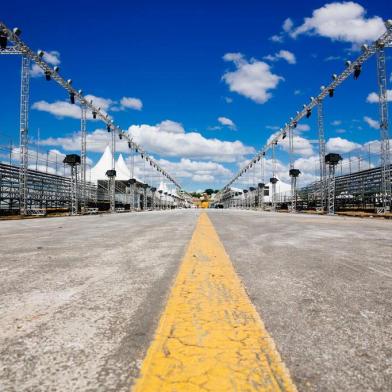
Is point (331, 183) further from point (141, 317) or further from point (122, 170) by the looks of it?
point (122, 170)

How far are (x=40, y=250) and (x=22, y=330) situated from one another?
392 centimetres

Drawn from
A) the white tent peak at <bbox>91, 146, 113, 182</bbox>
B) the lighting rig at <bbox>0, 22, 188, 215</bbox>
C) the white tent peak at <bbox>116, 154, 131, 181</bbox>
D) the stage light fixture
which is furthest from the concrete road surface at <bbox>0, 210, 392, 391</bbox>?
the white tent peak at <bbox>116, 154, 131, 181</bbox>

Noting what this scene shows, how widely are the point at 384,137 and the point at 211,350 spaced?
29.1 meters

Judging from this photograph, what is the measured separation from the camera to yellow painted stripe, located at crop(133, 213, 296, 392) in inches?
54.4

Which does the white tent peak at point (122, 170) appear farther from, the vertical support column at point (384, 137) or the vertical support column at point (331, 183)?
the vertical support column at point (384, 137)

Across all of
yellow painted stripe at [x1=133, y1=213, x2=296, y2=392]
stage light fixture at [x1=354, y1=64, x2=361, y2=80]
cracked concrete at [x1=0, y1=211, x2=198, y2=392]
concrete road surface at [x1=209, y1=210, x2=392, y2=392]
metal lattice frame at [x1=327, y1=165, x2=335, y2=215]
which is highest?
stage light fixture at [x1=354, y1=64, x2=361, y2=80]

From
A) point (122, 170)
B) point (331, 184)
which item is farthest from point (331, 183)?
point (122, 170)

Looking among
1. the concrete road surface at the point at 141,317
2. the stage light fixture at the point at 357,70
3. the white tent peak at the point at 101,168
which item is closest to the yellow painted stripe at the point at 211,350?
the concrete road surface at the point at 141,317

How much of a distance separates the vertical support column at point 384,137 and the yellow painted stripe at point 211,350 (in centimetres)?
2564

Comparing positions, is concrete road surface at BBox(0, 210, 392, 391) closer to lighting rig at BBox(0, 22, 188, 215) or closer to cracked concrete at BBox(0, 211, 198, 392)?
cracked concrete at BBox(0, 211, 198, 392)

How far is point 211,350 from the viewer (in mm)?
1680

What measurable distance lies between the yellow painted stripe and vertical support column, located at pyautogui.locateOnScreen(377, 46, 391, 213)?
25.6 m

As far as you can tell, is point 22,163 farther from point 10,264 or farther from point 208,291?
point 208,291

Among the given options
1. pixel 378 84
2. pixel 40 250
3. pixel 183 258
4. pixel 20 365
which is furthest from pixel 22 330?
pixel 378 84
